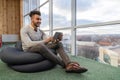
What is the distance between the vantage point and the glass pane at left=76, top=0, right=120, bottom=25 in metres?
2.88

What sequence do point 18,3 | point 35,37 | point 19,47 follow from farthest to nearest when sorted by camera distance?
point 18,3, point 19,47, point 35,37

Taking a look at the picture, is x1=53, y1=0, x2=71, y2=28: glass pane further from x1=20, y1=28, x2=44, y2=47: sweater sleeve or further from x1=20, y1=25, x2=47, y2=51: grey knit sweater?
x1=20, y1=28, x2=44, y2=47: sweater sleeve

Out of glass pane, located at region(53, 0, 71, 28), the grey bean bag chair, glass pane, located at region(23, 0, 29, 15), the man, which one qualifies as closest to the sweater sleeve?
the man

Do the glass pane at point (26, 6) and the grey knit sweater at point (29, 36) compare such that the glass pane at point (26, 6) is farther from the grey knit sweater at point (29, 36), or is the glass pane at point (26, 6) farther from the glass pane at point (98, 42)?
the grey knit sweater at point (29, 36)

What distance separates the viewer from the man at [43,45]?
2240 mm

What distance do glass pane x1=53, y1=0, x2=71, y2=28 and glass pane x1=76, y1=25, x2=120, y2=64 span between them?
0.63m

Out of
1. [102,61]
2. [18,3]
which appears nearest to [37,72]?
[102,61]

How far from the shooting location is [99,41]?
3.32 metres

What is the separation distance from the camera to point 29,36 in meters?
2.67

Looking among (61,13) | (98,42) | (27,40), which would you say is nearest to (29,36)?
(27,40)

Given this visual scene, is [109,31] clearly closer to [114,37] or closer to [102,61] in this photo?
[114,37]

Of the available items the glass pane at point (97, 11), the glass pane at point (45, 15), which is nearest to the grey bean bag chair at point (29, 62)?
the glass pane at point (97, 11)

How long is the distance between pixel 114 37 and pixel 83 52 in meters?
1.06

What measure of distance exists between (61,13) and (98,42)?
1.86m
